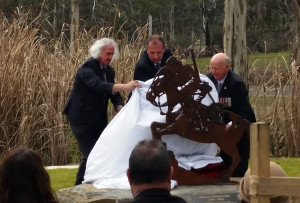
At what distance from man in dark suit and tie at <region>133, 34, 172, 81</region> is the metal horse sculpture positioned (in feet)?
1.75

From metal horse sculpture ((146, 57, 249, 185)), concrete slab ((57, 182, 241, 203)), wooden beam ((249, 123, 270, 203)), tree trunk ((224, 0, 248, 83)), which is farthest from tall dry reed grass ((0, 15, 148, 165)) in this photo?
wooden beam ((249, 123, 270, 203))

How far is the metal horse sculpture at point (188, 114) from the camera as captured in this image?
23.7 ft

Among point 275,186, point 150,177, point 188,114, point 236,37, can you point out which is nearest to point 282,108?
point 236,37

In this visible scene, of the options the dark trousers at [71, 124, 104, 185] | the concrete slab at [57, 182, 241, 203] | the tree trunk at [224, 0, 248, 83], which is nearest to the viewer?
the concrete slab at [57, 182, 241, 203]

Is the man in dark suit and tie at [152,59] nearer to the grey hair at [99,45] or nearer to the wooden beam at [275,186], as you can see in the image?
the grey hair at [99,45]

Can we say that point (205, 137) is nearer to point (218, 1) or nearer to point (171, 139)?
point (171, 139)

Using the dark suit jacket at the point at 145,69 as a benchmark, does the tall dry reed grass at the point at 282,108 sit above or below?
below

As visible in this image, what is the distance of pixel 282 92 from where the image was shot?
11648mm

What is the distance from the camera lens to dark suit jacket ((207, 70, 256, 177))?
7875mm

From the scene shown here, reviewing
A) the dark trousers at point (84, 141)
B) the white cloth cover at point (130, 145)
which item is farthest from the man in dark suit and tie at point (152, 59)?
the dark trousers at point (84, 141)

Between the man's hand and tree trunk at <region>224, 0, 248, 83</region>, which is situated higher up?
tree trunk at <region>224, 0, 248, 83</region>

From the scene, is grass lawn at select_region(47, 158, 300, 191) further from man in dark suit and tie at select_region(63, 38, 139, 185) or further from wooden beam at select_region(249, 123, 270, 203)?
wooden beam at select_region(249, 123, 270, 203)

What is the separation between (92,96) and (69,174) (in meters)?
1.92

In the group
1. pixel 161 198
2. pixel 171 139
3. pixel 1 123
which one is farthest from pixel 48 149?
pixel 161 198
